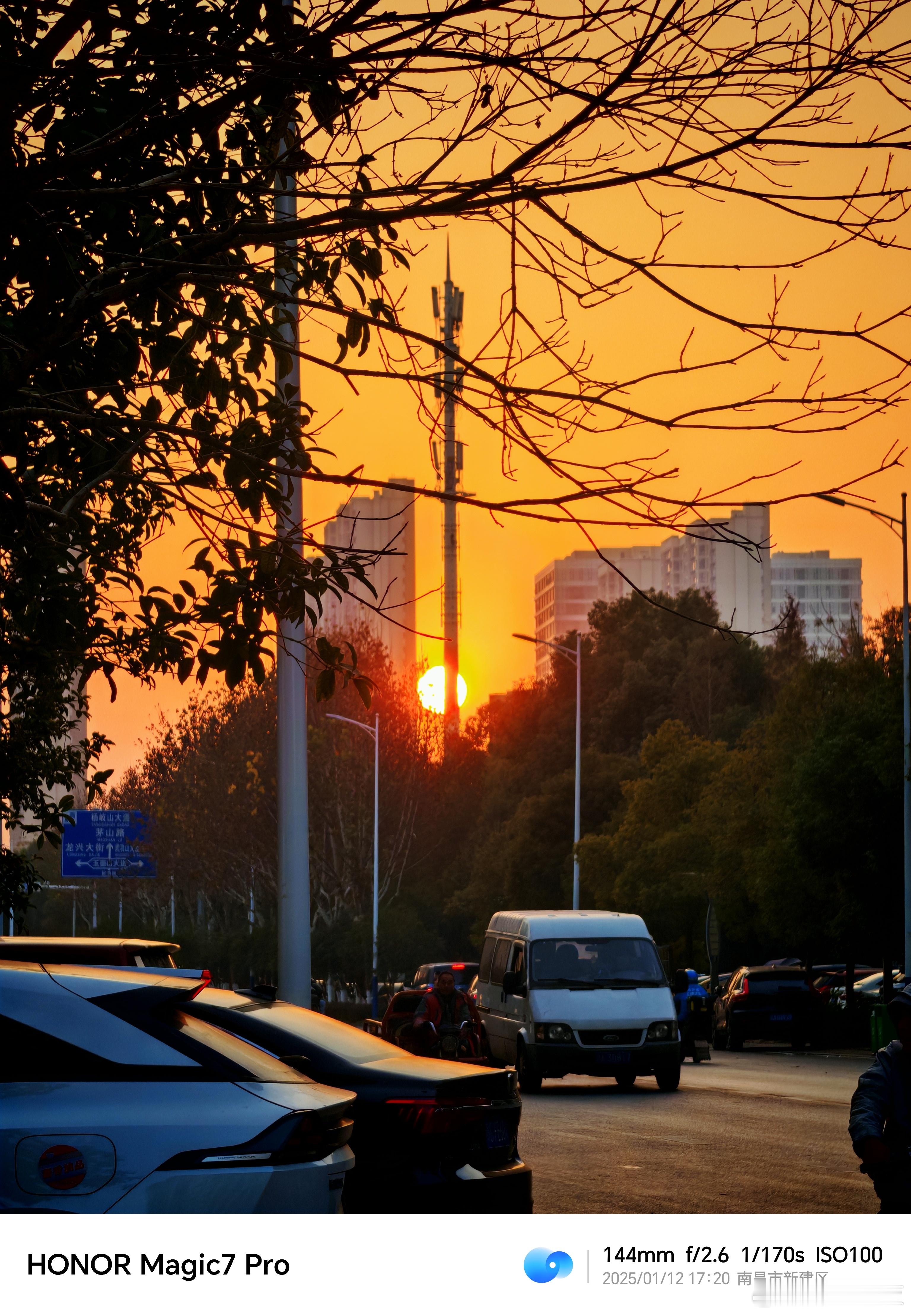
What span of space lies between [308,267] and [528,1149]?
9107mm

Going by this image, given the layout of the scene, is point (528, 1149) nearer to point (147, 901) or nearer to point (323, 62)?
point (323, 62)

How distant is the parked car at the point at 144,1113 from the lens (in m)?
4.89

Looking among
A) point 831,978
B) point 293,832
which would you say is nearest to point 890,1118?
point 293,832

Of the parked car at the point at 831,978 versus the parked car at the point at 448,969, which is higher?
the parked car at the point at 448,969

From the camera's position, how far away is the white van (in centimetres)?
2061

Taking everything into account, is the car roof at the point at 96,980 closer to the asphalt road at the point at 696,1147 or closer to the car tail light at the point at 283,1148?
the car tail light at the point at 283,1148

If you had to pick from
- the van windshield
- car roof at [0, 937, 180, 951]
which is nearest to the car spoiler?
car roof at [0, 937, 180, 951]

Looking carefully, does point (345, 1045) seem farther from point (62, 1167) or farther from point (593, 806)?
point (593, 806)

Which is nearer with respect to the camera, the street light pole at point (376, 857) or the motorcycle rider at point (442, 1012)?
the motorcycle rider at point (442, 1012)

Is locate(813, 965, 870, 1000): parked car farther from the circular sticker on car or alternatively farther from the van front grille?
the circular sticker on car

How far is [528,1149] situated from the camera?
45.9ft

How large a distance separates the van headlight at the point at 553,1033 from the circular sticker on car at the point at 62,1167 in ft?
52.6

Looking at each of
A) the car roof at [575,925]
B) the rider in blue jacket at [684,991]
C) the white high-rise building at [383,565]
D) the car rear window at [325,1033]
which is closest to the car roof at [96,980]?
the white high-rise building at [383,565]

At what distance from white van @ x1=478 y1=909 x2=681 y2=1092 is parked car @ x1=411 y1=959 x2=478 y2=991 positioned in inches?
90.1
